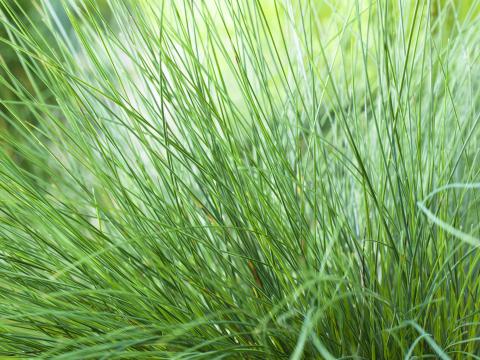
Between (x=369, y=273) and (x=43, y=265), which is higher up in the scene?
(x=43, y=265)

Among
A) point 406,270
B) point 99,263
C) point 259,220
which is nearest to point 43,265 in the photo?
point 99,263

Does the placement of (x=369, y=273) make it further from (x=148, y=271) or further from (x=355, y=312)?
(x=148, y=271)

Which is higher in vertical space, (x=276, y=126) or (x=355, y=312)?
(x=276, y=126)

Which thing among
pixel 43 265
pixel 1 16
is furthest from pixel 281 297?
pixel 1 16

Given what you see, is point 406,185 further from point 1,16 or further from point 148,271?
point 1,16

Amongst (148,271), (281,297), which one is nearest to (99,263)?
(148,271)

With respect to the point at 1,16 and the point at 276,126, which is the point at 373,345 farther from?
the point at 1,16

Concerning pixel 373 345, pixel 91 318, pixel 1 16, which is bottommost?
pixel 373 345
